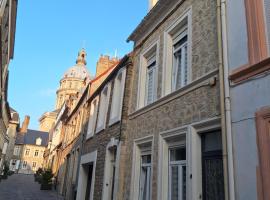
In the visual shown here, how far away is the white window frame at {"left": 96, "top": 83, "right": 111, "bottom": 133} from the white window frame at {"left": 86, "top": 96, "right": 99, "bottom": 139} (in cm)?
75

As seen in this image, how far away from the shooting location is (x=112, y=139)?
31.6 ft

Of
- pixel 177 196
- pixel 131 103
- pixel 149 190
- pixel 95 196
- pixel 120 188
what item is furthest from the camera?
pixel 95 196

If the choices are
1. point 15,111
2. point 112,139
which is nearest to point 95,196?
point 112,139

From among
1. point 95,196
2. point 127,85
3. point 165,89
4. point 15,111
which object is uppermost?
point 15,111

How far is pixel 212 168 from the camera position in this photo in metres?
4.99

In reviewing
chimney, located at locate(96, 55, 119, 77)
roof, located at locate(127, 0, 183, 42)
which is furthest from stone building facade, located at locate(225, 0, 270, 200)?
chimney, located at locate(96, 55, 119, 77)

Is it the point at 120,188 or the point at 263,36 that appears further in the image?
the point at 120,188

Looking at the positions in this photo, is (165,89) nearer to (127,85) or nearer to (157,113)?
(157,113)

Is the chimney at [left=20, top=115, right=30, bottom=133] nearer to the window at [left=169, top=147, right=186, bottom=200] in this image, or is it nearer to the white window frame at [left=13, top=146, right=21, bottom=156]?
the white window frame at [left=13, top=146, right=21, bottom=156]

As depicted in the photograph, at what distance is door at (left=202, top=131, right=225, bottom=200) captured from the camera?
4.76m

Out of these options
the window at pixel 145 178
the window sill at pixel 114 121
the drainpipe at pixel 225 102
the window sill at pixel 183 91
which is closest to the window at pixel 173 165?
the window sill at pixel 183 91

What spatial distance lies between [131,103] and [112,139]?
155 cm

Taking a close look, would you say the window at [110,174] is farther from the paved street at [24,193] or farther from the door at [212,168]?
the paved street at [24,193]

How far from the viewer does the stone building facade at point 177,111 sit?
510 cm
